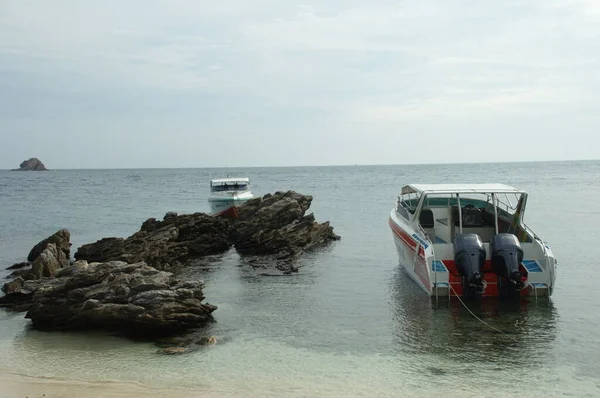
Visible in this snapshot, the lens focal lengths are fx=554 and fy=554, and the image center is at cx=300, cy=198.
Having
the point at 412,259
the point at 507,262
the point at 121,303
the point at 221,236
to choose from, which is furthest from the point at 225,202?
the point at 507,262

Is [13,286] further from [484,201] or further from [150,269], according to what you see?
[484,201]

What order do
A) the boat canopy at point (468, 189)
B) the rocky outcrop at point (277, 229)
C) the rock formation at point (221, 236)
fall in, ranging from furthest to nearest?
the rocky outcrop at point (277, 229) → the rock formation at point (221, 236) → the boat canopy at point (468, 189)

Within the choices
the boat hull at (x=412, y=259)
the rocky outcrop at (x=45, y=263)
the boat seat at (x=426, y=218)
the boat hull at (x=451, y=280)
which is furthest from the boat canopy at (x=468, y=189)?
the rocky outcrop at (x=45, y=263)

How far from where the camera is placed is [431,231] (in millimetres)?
18922

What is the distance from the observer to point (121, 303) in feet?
42.4

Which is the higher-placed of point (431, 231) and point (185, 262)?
point (431, 231)

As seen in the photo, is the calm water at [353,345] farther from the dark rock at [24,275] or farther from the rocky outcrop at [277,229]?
the rocky outcrop at [277,229]

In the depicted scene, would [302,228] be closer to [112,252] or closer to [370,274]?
[370,274]

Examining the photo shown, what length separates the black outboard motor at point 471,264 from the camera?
1473cm

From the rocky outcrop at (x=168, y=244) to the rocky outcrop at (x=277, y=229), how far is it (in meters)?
1.19

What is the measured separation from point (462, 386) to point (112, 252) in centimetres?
1567

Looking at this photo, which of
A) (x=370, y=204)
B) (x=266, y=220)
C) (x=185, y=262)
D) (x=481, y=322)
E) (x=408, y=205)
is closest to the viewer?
(x=481, y=322)

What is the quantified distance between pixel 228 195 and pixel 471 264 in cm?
2290

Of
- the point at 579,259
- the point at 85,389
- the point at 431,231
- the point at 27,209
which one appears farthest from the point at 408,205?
the point at 27,209
